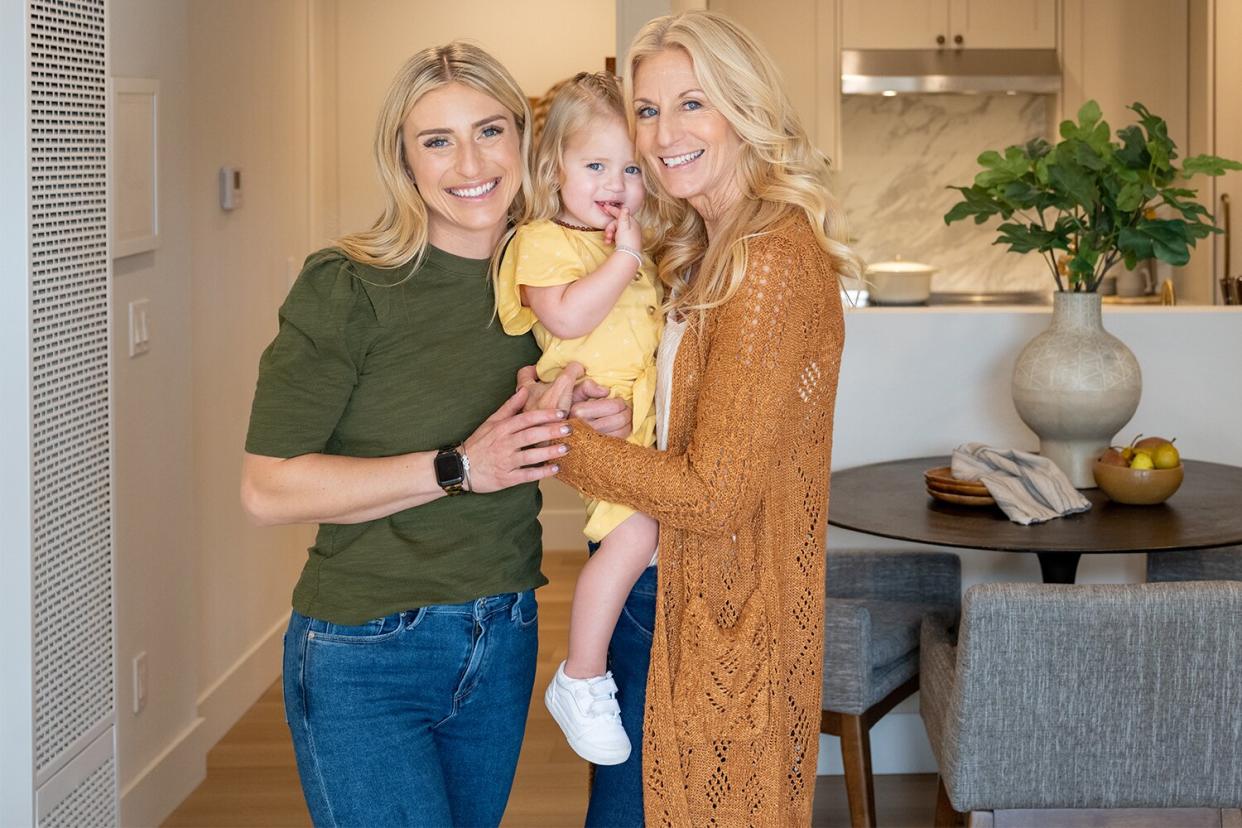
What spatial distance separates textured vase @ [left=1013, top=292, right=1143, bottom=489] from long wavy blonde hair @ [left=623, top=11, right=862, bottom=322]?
1487 millimetres

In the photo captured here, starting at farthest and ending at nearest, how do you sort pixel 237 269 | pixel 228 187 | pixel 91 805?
pixel 237 269
pixel 228 187
pixel 91 805

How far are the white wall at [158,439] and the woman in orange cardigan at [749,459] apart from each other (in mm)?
1819

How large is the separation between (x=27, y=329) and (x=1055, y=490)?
2004 mm

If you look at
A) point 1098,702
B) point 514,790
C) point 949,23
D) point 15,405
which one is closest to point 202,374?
point 514,790

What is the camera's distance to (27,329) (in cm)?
204

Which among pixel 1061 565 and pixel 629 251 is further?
pixel 1061 565

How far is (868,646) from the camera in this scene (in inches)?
120

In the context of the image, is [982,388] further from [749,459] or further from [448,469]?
[448,469]

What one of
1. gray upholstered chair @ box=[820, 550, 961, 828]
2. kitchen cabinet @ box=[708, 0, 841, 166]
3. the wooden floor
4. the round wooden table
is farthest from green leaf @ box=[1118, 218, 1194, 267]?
kitchen cabinet @ box=[708, 0, 841, 166]

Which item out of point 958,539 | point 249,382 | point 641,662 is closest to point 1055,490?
point 958,539

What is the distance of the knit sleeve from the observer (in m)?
1.67

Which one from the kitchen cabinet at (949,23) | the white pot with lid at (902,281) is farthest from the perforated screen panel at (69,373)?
the kitchen cabinet at (949,23)

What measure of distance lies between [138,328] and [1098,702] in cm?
223

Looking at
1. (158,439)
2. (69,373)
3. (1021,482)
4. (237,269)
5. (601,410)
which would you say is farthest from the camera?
(237,269)
